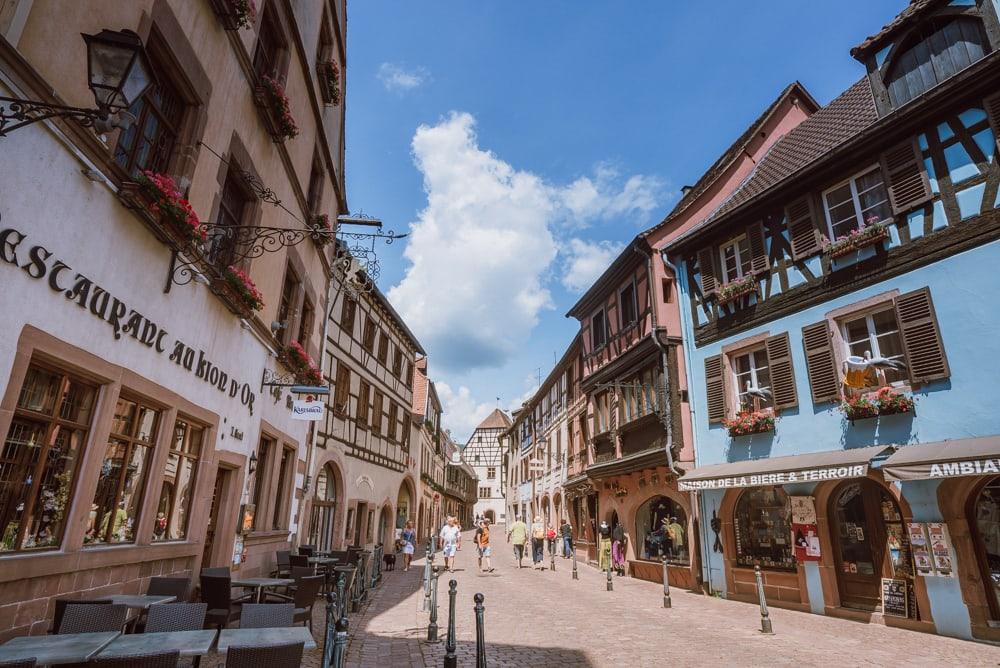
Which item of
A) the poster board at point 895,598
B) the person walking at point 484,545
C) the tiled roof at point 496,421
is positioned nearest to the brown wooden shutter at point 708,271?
the poster board at point 895,598

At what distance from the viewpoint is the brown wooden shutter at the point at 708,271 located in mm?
14031

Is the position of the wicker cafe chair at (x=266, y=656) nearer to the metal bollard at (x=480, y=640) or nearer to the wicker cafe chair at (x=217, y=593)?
the metal bollard at (x=480, y=640)

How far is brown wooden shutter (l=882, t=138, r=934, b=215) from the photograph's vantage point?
32.1 feet

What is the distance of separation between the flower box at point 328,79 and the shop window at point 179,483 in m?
8.47

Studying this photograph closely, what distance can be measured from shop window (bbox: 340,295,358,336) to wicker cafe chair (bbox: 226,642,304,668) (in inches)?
545

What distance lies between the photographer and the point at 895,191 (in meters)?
10.1

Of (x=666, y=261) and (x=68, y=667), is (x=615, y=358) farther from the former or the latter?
(x=68, y=667)

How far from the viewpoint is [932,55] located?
1046cm

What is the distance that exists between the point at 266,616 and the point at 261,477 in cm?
633

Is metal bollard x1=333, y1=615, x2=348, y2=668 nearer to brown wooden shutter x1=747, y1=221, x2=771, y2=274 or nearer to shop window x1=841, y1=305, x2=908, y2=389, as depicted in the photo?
shop window x1=841, y1=305, x2=908, y2=389

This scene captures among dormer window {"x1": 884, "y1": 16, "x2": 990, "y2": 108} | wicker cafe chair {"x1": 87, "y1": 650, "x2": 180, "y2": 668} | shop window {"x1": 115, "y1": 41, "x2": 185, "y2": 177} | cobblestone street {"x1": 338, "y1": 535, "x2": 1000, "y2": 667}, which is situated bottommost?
cobblestone street {"x1": 338, "y1": 535, "x2": 1000, "y2": 667}

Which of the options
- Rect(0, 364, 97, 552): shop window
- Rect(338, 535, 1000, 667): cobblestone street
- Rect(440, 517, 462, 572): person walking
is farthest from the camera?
Rect(440, 517, 462, 572): person walking

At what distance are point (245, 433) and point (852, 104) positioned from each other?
15498 mm

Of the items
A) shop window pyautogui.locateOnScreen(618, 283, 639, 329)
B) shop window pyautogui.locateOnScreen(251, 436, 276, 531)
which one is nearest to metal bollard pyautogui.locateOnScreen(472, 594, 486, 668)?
shop window pyautogui.locateOnScreen(251, 436, 276, 531)
